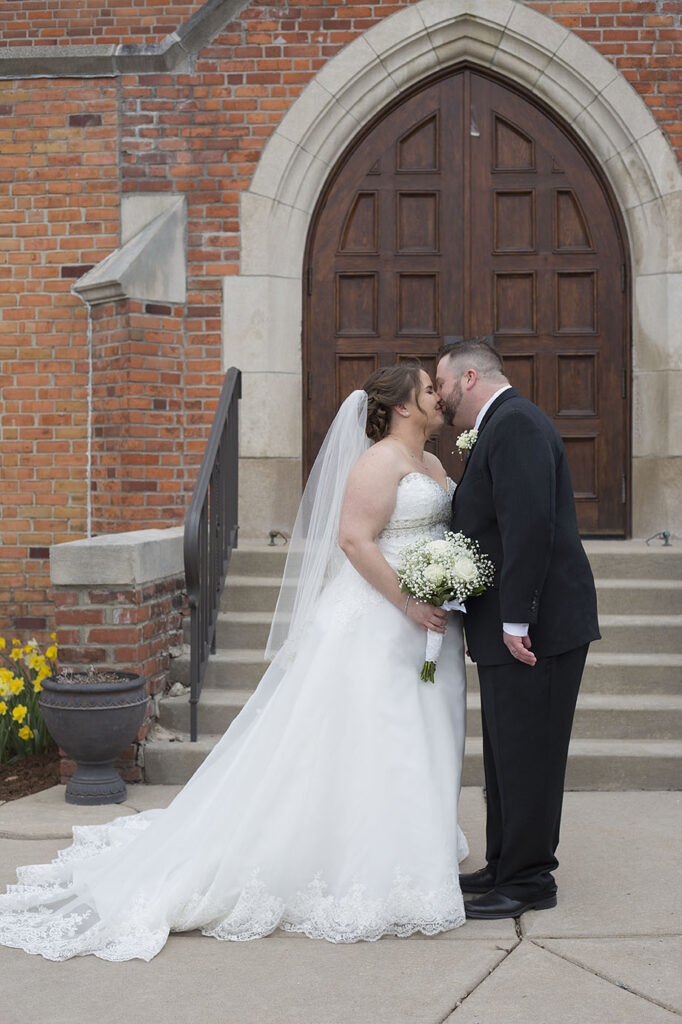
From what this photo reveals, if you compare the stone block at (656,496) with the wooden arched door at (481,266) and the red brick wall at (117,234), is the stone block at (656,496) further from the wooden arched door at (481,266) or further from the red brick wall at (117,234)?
the red brick wall at (117,234)

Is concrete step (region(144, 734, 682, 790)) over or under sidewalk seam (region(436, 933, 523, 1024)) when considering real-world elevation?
over

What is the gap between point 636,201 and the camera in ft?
23.5

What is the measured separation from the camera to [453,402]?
3.77m

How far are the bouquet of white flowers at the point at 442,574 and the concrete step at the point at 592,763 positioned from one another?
1678 millimetres

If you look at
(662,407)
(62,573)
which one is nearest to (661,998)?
(62,573)

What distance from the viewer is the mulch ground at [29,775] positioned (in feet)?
16.8

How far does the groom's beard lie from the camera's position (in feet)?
12.3

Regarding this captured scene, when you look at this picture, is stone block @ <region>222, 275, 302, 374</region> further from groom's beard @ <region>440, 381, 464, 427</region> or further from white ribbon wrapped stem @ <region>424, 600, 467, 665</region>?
white ribbon wrapped stem @ <region>424, 600, 467, 665</region>

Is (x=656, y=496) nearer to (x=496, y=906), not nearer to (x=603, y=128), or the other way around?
(x=603, y=128)

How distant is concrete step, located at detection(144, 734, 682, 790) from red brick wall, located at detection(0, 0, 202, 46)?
17.0 feet

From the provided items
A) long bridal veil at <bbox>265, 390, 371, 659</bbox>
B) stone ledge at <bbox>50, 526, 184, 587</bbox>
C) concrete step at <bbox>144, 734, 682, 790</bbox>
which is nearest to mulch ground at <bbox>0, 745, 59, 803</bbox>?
concrete step at <bbox>144, 734, 682, 790</bbox>

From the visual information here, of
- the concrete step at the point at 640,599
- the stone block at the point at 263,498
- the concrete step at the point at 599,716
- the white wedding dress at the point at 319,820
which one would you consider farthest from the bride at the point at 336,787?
the stone block at the point at 263,498

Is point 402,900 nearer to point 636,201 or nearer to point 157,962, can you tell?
point 157,962

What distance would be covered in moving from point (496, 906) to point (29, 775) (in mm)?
2783
